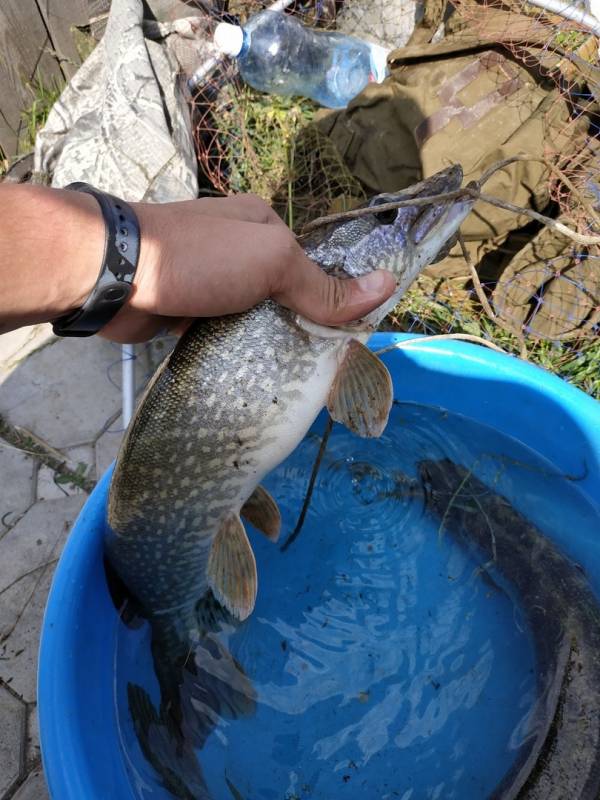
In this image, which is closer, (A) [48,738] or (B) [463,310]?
(A) [48,738]

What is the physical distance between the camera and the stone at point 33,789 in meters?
1.64

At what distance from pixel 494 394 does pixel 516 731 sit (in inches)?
36.3

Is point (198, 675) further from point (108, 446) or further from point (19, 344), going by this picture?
point (19, 344)

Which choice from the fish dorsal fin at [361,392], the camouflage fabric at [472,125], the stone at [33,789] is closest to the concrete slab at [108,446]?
the stone at [33,789]

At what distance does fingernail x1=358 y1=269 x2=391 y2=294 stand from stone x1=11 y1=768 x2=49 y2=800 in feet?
5.00

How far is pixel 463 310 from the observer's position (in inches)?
99.8

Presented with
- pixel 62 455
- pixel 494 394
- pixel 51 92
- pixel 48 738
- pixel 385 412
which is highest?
pixel 385 412

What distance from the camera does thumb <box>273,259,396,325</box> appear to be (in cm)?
129

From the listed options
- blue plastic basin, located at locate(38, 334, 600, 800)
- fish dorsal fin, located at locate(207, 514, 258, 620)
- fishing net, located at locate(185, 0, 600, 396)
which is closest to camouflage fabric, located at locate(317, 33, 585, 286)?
fishing net, located at locate(185, 0, 600, 396)

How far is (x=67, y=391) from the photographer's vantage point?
8.34 ft

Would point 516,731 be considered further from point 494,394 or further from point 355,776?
point 494,394

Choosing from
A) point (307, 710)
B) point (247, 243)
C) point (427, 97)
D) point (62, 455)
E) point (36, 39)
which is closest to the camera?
point (247, 243)

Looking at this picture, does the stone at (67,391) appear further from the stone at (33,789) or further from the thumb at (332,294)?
the thumb at (332,294)

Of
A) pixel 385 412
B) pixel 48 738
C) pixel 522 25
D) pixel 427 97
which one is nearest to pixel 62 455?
pixel 48 738
